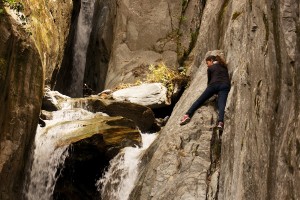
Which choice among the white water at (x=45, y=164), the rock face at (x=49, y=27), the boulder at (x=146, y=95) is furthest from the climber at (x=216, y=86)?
the boulder at (x=146, y=95)

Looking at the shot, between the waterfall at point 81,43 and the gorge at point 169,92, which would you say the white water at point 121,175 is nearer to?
the gorge at point 169,92

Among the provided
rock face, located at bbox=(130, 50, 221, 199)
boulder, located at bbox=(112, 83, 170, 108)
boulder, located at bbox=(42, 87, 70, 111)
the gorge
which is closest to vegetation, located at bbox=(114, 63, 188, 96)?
the gorge

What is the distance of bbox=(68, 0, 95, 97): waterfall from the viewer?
26328 millimetres

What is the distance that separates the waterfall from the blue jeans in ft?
51.2

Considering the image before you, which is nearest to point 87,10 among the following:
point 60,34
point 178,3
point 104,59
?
point 104,59

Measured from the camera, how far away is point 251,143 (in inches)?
257

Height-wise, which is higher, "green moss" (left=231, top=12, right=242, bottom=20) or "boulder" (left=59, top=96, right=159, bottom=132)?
"green moss" (left=231, top=12, right=242, bottom=20)

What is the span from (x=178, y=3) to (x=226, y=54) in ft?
42.0

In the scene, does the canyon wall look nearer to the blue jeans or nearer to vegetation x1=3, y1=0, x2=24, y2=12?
vegetation x1=3, y1=0, x2=24, y2=12

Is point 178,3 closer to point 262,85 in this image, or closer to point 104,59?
point 104,59

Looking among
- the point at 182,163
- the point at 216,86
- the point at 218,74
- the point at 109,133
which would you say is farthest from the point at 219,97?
the point at 109,133

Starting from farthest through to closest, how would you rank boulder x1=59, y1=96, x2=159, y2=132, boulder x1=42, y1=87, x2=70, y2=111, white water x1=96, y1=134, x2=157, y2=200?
boulder x1=42, y1=87, x2=70, y2=111 < boulder x1=59, y1=96, x2=159, y2=132 < white water x1=96, y1=134, x2=157, y2=200

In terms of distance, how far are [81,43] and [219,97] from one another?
1847cm

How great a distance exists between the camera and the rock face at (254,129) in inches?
193
